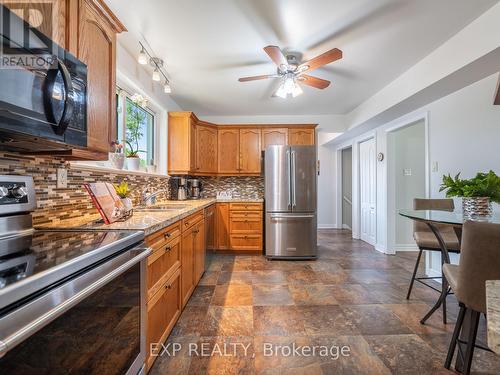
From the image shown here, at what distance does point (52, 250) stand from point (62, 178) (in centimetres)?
82

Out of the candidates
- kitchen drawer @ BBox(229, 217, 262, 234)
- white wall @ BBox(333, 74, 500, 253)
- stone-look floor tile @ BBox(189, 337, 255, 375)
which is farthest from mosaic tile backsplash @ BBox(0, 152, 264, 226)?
white wall @ BBox(333, 74, 500, 253)

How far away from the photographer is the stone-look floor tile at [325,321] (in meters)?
1.84

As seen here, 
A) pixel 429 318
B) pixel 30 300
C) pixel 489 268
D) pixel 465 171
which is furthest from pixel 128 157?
pixel 465 171

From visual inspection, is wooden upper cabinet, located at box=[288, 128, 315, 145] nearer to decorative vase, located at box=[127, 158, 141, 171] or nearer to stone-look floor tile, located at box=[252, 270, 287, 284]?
stone-look floor tile, located at box=[252, 270, 287, 284]

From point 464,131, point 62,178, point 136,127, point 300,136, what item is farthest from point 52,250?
point 300,136

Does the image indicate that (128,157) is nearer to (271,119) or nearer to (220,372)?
(220,372)

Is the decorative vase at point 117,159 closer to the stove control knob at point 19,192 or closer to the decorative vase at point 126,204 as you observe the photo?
the decorative vase at point 126,204

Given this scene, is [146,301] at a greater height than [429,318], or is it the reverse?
[146,301]

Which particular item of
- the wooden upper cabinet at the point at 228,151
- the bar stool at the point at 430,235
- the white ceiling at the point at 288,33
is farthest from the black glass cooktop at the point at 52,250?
the wooden upper cabinet at the point at 228,151

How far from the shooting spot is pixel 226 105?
402cm

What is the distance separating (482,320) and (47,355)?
9.48 feet

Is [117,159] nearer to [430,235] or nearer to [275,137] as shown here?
[275,137]

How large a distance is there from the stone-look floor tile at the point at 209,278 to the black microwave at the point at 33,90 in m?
2.05

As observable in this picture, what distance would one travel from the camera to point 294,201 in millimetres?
3643
